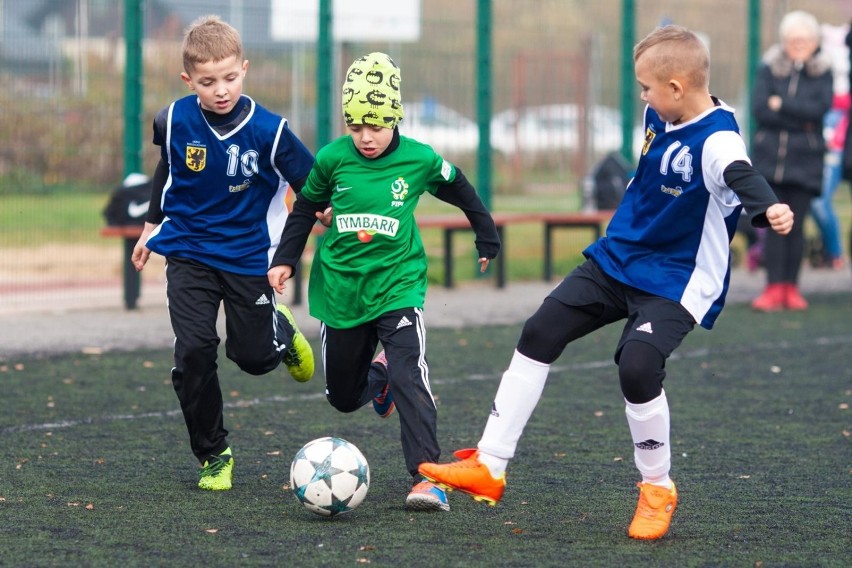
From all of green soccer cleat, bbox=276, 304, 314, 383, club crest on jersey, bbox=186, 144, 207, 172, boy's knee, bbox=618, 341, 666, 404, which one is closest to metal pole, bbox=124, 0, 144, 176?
green soccer cleat, bbox=276, 304, 314, 383

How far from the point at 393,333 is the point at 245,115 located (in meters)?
1.09

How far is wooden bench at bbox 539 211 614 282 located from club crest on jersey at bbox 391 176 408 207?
27.5ft

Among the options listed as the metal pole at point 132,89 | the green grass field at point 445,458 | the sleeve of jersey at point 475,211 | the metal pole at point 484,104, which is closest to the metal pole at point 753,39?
the metal pole at point 484,104

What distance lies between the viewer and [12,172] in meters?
11.2

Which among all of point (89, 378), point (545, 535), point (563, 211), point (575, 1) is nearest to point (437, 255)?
point (563, 211)

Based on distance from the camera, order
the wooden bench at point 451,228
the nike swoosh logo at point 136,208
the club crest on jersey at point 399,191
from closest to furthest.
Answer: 1. the club crest on jersey at point 399,191
2. the nike swoosh logo at point 136,208
3. the wooden bench at point 451,228

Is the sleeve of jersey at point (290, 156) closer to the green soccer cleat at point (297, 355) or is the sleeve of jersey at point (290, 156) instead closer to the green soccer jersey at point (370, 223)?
the green soccer jersey at point (370, 223)

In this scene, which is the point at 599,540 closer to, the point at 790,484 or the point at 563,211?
the point at 790,484

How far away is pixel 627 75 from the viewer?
1483 centimetres

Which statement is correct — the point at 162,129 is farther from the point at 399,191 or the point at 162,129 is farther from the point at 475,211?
the point at 475,211

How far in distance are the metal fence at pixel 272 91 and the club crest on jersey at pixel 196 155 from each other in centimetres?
588

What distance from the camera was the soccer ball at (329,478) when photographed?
4.99m

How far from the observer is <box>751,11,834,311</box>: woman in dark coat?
37.2ft

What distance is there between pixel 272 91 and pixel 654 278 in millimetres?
7878
